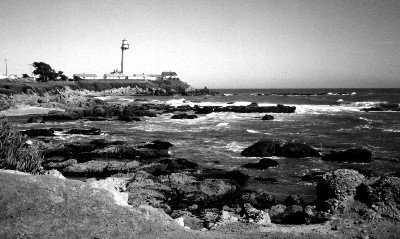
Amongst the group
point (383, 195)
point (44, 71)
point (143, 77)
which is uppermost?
point (143, 77)

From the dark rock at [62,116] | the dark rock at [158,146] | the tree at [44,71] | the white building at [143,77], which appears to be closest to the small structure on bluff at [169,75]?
the white building at [143,77]

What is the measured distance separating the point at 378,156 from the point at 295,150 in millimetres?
6458

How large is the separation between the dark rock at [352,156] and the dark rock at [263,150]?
3.53 metres

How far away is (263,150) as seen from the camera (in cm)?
2314

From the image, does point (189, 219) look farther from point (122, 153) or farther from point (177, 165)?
point (122, 153)

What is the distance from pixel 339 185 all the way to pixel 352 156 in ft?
38.2

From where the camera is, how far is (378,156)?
75.8 ft

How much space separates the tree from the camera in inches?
3851

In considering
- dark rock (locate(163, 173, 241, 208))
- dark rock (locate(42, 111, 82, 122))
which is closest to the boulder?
dark rock (locate(163, 173, 241, 208))

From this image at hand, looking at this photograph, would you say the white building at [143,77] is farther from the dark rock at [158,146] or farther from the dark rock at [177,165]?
the dark rock at [177,165]

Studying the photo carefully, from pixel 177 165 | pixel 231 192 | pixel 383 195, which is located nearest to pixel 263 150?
pixel 177 165

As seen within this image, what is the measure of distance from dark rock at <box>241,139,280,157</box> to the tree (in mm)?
94139

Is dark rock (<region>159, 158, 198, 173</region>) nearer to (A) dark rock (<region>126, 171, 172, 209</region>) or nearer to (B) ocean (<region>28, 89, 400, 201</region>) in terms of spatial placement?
(B) ocean (<region>28, 89, 400, 201</region>)

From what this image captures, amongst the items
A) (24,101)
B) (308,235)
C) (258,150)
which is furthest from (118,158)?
(24,101)
